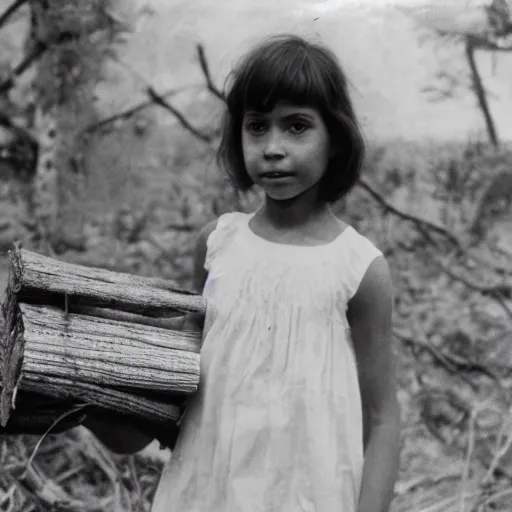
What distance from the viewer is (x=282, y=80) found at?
1.63 metres

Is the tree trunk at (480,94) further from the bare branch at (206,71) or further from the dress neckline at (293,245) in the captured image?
the dress neckline at (293,245)

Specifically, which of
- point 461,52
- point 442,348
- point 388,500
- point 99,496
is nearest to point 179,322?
point 388,500

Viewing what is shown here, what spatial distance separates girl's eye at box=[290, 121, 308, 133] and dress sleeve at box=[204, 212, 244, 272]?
0.25 meters

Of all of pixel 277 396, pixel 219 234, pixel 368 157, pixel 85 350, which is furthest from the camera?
pixel 368 157

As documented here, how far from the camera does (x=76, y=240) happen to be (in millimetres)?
3117

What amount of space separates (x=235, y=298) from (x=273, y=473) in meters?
0.33

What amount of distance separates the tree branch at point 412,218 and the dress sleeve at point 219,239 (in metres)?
1.51

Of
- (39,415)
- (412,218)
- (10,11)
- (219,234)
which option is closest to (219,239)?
(219,234)

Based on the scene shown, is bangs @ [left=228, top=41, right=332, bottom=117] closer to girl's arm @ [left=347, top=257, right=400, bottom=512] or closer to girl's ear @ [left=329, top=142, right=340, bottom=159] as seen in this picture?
girl's ear @ [left=329, top=142, right=340, bottom=159]

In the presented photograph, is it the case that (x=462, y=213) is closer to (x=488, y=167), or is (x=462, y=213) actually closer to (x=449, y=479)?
(x=488, y=167)

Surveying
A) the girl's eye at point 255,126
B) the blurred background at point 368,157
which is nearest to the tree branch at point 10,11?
the blurred background at point 368,157

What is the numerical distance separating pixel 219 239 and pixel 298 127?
28 cm

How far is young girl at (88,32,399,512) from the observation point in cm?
156

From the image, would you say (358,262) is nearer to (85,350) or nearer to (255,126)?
(255,126)
